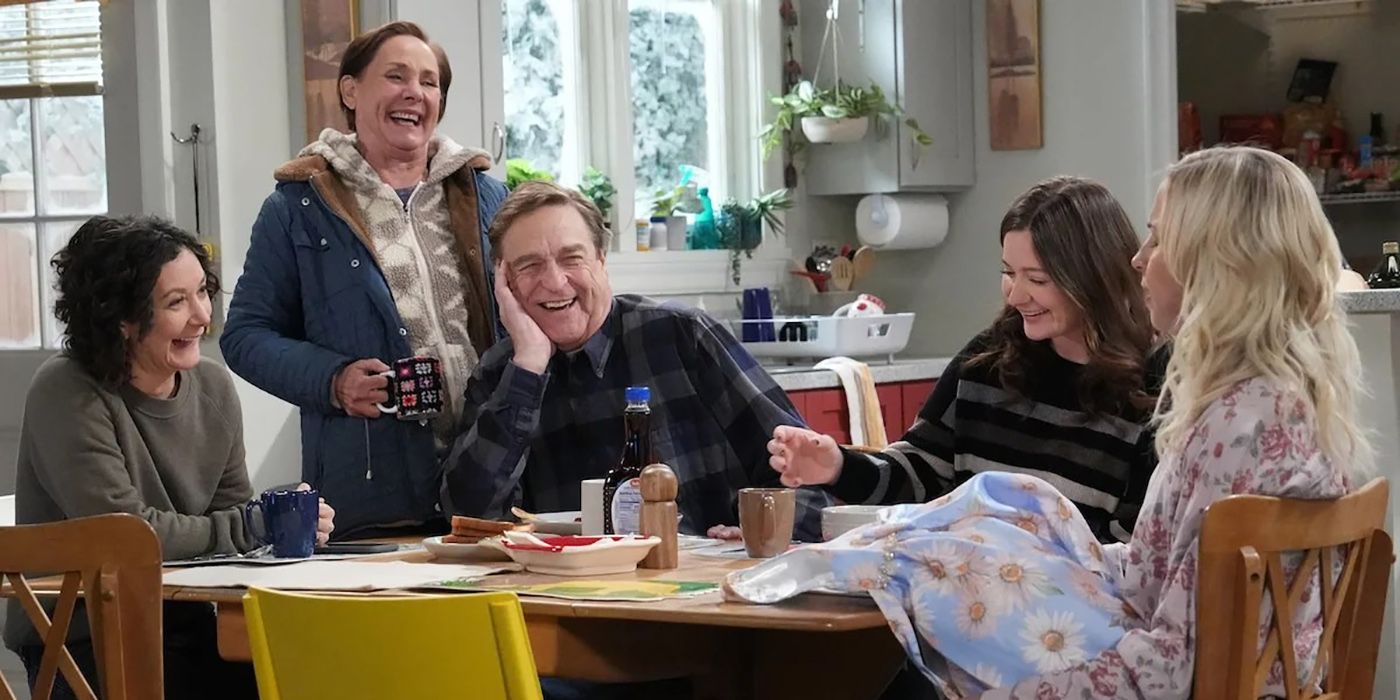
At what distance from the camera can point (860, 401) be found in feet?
17.4

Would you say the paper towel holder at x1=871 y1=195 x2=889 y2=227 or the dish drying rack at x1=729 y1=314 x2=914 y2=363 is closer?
the dish drying rack at x1=729 y1=314 x2=914 y2=363

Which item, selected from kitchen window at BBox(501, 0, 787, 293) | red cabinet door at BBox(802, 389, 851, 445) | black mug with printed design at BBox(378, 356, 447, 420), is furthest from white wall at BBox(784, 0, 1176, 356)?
black mug with printed design at BBox(378, 356, 447, 420)

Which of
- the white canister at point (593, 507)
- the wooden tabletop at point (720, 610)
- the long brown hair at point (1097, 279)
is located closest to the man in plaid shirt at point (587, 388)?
the white canister at point (593, 507)

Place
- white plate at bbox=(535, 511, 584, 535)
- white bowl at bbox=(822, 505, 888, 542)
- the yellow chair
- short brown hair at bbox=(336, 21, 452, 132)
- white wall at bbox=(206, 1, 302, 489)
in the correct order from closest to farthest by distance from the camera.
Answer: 1. the yellow chair
2. white bowl at bbox=(822, 505, 888, 542)
3. white plate at bbox=(535, 511, 584, 535)
4. short brown hair at bbox=(336, 21, 452, 132)
5. white wall at bbox=(206, 1, 302, 489)

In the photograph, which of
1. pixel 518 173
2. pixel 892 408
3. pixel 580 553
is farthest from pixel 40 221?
pixel 580 553

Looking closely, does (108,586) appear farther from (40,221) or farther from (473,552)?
(40,221)

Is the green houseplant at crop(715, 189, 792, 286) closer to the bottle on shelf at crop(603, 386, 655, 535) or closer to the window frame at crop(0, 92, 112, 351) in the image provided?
the window frame at crop(0, 92, 112, 351)

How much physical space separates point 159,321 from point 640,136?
317 centimetres

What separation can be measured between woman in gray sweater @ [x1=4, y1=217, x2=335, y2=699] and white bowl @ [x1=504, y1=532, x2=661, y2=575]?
0.45 meters

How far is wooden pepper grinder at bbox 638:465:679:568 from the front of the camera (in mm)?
2539

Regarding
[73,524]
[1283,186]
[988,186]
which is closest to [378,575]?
[73,524]

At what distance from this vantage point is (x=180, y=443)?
2.84 m

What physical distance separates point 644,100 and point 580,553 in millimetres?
3544

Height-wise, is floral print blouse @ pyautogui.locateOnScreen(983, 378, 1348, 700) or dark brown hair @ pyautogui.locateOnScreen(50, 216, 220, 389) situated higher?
dark brown hair @ pyautogui.locateOnScreen(50, 216, 220, 389)
